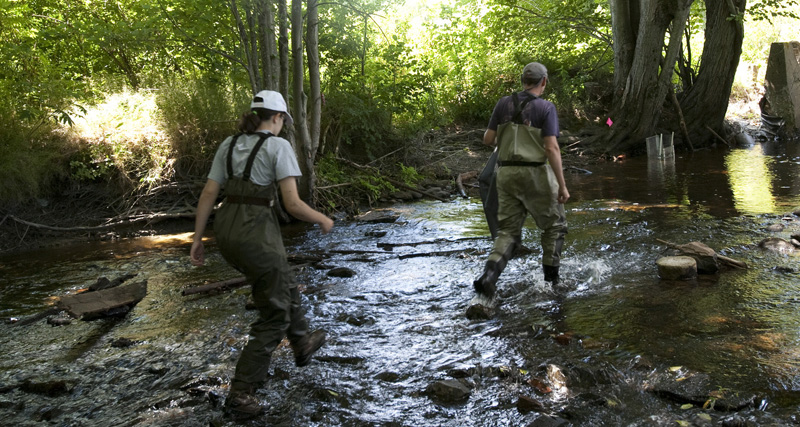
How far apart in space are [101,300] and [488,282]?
3708mm

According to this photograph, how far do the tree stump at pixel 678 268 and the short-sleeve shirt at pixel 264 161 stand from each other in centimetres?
379

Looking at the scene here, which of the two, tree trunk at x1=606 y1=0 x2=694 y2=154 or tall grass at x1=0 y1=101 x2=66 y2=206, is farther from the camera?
tree trunk at x1=606 y1=0 x2=694 y2=154

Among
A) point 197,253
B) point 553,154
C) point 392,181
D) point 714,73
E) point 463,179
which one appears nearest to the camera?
point 197,253

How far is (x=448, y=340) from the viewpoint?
4.59 m

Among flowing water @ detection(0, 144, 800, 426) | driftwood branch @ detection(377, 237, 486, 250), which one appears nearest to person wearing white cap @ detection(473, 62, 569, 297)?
flowing water @ detection(0, 144, 800, 426)

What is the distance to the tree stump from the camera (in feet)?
18.4

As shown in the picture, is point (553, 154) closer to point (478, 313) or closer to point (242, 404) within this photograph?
point (478, 313)

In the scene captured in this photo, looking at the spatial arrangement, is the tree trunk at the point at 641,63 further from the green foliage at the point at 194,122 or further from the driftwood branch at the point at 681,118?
the green foliage at the point at 194,122

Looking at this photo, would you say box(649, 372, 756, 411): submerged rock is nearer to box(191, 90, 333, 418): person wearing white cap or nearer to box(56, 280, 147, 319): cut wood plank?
box(191, 90, 333, 418): person wearing white cap

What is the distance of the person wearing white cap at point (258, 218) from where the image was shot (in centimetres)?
366

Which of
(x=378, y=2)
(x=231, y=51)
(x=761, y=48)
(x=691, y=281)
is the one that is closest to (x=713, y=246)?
(x=691, y=281)

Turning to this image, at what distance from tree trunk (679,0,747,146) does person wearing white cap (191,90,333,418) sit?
55.3ft

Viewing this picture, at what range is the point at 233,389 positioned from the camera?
366 centimetres

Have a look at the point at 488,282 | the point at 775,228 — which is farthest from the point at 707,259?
the point at 488,282
